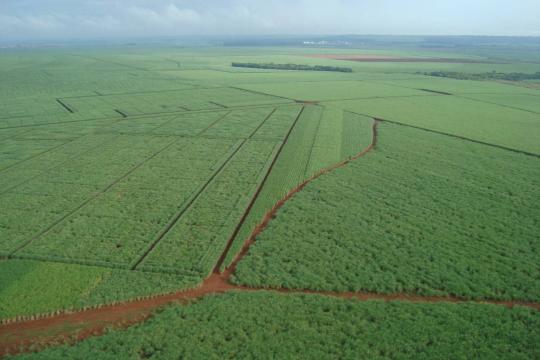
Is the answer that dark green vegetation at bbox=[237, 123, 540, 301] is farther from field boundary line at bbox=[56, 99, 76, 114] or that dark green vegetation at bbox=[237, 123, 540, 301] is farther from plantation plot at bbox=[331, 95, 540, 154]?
field boundary line at bbox=[56, 99, 76, 114]

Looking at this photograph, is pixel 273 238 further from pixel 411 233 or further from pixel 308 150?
pixel 308 150

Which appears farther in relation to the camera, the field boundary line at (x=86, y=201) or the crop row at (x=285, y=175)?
the crop row at (x=285, y=175)

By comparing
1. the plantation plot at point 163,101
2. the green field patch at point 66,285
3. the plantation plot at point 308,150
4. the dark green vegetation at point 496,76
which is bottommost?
the green field patch at point 66,285

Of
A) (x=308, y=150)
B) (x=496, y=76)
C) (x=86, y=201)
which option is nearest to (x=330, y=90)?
(x=308, y=150)

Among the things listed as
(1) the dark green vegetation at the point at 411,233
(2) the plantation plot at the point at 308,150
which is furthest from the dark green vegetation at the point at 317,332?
(2) the plantation plot at the point at 308,150

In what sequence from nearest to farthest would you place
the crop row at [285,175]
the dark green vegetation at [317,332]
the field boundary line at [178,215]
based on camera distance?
1. the dark green vegetation at [317,332]
2. the field boundary line at [178,215]
3. the crop row at [285,175]

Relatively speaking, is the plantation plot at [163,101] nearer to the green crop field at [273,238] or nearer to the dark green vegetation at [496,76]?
the green crop field at [273,238]

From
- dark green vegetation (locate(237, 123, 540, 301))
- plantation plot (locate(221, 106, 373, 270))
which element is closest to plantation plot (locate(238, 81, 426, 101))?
plantation plot (locate(221, 106, 373, 270))

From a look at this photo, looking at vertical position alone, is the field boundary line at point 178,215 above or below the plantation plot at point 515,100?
below
